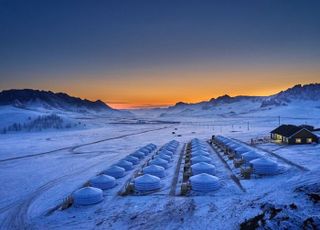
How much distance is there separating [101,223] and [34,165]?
3599 cm

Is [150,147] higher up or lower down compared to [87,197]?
higher up

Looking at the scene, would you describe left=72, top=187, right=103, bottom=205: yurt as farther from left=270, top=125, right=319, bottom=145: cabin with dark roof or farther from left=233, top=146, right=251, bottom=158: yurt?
left=270, top=125, right=319, bottom=145: cabin with dark roof

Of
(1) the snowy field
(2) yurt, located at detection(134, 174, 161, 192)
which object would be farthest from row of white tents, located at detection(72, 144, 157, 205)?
(2) yurt, located at detection(134, 174, 161, 192)

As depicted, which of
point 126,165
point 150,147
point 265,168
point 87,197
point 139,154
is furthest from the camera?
point 150,147

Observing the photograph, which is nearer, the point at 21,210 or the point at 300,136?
the point at 21,210

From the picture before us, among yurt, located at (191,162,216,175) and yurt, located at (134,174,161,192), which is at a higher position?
yurt, located at (191,162,216,175)

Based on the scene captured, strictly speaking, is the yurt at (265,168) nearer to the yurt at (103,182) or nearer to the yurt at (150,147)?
the yurt at (103,182)

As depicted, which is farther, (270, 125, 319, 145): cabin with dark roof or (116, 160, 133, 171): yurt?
(270, 125, 319, 145): cabin with dark roof

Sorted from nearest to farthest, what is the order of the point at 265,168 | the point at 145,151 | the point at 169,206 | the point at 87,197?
the point at 169,206 < the point at 87,197 < the point at 265,168 < the point at 145,151

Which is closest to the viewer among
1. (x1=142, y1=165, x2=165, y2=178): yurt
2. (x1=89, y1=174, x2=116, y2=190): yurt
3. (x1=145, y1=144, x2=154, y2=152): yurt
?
(x1=89, y1=174, x2=116, y2=190): yurt

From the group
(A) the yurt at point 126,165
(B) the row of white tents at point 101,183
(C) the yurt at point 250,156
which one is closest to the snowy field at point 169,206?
(B) the row of white tents at point 101,183

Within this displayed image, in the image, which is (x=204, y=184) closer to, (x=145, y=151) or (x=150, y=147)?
(x=145, y=151)

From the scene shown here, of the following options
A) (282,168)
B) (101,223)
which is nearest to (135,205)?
(101,223)

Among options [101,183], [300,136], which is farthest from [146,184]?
[300,136]
